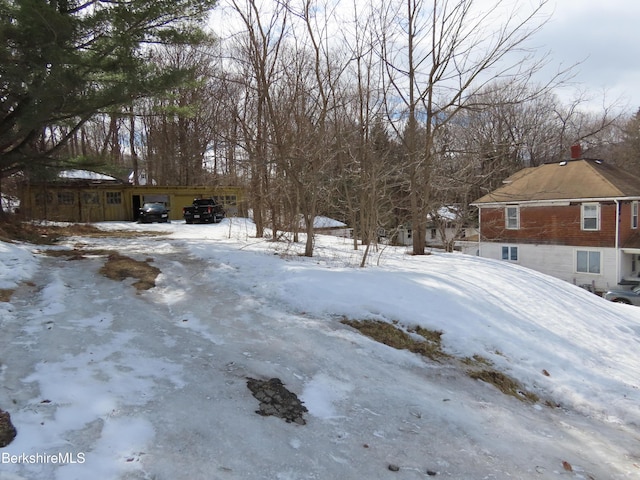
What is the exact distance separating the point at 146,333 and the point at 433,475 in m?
3.45

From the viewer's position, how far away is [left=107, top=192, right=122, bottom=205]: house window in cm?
2706

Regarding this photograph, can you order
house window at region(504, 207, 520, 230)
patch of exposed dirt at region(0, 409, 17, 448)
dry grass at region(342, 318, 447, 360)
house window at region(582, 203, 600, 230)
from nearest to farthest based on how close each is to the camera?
patch of exposed dirt at region(0, 409, 17, 448), dry grass at region(342, 318, 447, 360), house window at region(582, 203, 600, 230), house window at region(504, 207, 520, 230)

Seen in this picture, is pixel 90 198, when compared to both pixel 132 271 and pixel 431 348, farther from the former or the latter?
pixel 431 348

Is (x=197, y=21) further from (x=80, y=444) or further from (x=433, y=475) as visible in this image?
(x=433, y=475)

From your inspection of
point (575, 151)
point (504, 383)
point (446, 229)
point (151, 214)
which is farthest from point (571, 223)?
point (151, 214)

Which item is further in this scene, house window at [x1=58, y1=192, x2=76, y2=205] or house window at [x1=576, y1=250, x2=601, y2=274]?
house window at [x1=58, y1=192, x2=76, y2=205]

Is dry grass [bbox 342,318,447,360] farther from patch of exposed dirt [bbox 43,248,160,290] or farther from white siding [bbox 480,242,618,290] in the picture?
white siding [bbox 480,242,618,290]

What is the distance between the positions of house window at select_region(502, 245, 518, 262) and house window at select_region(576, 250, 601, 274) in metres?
3.29

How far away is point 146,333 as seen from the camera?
4.81 meters

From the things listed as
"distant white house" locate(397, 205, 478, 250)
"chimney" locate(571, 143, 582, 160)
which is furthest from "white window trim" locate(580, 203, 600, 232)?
"distant white house" locate(397, 205, 478, 250)

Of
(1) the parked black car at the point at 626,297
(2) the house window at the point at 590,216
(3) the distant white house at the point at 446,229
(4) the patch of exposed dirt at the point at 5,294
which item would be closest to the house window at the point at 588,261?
(2) the house window at the point at 590,216

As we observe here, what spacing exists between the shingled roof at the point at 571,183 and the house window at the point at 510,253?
9.43 ft

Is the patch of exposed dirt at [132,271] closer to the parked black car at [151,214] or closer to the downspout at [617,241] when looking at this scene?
the parked black car at [151,214]

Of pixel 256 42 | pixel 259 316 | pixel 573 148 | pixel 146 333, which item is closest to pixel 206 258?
pixel 259 316
